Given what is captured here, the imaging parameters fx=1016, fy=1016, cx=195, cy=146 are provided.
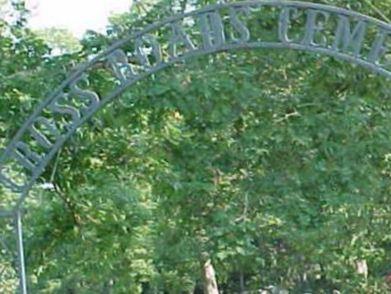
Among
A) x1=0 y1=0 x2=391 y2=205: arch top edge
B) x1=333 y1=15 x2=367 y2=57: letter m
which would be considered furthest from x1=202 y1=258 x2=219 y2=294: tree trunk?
x1=333 y1=15 x2=367 y2=57: letter m

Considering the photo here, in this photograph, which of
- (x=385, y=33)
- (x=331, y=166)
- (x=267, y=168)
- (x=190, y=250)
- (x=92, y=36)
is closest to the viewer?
(x=385, y=33)

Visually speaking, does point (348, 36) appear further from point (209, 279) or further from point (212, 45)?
point (209, 279)

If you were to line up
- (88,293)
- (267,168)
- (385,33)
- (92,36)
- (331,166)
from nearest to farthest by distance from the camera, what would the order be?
(385,33)
(92,36)
(331,166)
(267,168)
(88,293)

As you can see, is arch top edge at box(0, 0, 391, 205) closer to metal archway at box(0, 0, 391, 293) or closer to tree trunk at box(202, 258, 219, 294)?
metal archway at box(0, 0, 391, 293)

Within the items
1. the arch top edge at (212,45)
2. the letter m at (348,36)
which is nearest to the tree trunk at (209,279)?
the arch top edge at (212,45)

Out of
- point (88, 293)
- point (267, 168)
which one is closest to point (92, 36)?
point (267, 168)

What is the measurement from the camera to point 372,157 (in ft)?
21.4

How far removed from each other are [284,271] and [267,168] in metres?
5.82

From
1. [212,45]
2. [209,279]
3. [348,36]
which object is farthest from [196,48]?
[209,279]

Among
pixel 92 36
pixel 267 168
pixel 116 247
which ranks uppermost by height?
pixel 92 36

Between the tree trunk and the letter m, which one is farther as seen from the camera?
the tree trunk

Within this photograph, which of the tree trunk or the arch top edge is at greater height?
the arch top edge

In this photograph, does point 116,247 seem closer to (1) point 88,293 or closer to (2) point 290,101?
(2) point 290,101

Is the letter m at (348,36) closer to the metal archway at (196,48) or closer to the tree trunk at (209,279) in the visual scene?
the metal archway at (196,48)
